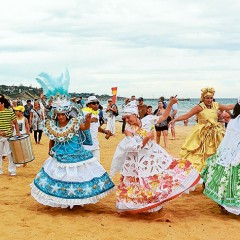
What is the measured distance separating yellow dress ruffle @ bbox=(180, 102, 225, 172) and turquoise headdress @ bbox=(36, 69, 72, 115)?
2.65 metres

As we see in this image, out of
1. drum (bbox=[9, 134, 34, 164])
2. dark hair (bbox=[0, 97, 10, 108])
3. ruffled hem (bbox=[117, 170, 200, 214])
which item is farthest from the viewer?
dark hair (bbox=[0, 97, 10, 108])

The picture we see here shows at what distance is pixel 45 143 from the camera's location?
1830 centimetres

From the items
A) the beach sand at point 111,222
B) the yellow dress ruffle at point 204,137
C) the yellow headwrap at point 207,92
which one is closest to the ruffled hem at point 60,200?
the beach sand at point 111,222

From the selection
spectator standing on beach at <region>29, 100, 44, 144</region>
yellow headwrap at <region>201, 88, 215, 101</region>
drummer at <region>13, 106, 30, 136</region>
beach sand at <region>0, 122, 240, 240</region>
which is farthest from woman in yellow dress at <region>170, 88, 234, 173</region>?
spectator standing on beach at <region>29, 100, 44, 144</region>

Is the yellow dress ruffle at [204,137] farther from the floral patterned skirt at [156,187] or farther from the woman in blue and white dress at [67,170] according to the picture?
the woman in blue and white dress at [67,170]

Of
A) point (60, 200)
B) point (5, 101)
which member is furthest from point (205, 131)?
point (5, 101)

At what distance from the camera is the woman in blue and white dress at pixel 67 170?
23.4 feet

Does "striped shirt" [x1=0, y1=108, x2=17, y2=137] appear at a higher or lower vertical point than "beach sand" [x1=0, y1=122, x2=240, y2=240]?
higher

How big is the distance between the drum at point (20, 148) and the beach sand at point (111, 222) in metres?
2.11

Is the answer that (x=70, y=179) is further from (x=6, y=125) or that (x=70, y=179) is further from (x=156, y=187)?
(x=6, y=125)

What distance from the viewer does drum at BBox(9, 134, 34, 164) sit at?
10.4 metres

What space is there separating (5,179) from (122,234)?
4.70 meters

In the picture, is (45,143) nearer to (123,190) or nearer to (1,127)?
(1,127)

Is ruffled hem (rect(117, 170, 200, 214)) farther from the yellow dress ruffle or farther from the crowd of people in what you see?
the yellow dress ruffle
